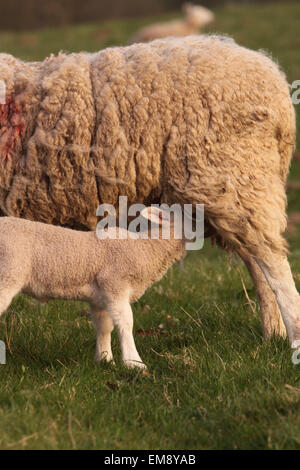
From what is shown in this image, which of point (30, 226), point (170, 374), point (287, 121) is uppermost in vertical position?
point (287, 121)

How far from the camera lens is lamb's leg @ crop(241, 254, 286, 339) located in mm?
4234

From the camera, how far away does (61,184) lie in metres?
4.03

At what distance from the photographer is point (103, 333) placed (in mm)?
3832

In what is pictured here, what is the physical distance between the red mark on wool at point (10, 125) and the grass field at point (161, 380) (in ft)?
3.49

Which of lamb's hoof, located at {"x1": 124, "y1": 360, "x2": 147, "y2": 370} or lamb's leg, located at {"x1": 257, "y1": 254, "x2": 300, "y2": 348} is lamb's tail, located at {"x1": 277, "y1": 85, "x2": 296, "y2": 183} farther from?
lamb's hoof, located at {"x1": 124, "y1": 360, "x2": 147, "y2": 370}

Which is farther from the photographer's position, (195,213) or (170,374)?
(195,213)

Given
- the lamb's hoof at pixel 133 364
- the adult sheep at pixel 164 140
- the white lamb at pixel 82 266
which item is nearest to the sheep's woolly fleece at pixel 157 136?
the adult sheep at pixel 164 140

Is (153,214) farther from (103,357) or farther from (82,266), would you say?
(103,357)

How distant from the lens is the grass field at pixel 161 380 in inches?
115

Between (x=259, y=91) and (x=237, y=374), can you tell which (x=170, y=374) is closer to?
(x=237, y=374)

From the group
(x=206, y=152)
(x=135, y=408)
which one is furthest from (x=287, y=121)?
(x=135, y=408)

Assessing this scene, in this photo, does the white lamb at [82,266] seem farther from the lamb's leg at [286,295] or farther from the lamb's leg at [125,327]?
the lamb's leg at [286,295]
